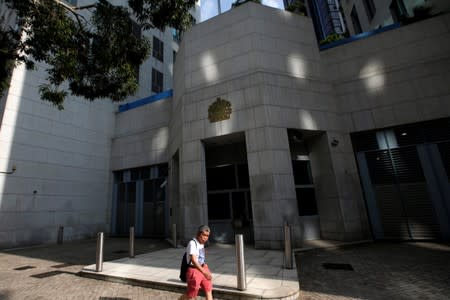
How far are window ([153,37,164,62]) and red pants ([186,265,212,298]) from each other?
23739mm

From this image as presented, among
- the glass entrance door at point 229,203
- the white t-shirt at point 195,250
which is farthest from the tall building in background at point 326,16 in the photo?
the white t-shirt at point 195,250

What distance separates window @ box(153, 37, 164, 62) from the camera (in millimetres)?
23688

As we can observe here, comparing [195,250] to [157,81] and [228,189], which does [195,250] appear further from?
[157,81]

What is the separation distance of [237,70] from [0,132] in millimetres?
13128

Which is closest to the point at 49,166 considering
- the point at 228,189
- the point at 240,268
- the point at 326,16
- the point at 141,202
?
the point at 141,202

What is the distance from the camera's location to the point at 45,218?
13.8 m

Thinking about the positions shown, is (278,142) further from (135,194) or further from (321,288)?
(135,194)

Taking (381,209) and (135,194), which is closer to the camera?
(381,209)

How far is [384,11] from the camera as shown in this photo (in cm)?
1689

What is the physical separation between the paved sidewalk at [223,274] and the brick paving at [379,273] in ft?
1.76

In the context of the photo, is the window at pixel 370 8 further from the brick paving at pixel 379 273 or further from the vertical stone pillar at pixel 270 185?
the brick paving at pixel 379 273

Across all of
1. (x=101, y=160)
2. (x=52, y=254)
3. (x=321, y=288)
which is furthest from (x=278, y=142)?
(x=101, y=160)

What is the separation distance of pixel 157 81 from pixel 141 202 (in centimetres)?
1273

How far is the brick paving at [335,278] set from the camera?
4.93 m
